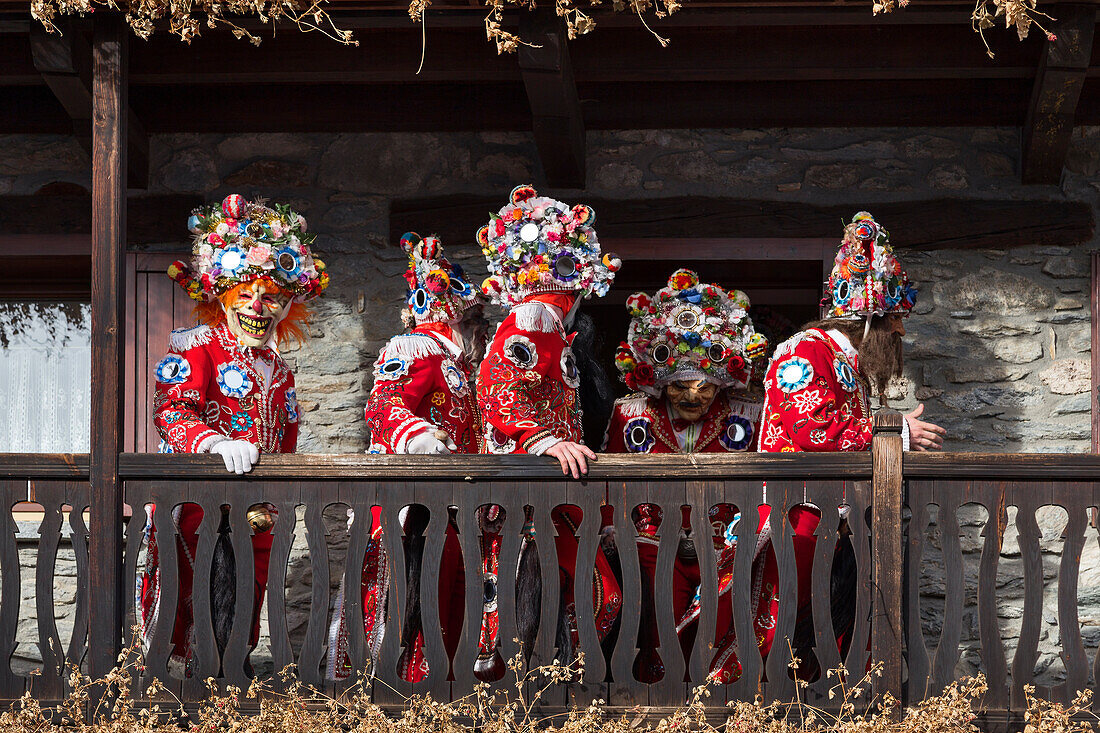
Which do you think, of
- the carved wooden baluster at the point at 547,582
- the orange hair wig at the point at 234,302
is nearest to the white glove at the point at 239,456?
the orange hair wig at the point at 234,302

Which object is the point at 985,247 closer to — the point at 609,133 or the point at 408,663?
the point at 609,133

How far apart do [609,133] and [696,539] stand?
238 cm

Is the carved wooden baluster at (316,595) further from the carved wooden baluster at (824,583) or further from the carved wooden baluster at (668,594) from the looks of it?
the carved wooden baluster at (824,583)

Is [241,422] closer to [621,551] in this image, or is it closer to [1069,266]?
[621,551]

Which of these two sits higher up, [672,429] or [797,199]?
[797,199]

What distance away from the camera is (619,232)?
5609 mm

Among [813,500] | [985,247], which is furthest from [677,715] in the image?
[985,247]

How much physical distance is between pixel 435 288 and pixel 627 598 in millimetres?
1568

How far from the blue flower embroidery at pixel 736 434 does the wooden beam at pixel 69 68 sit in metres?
2.74

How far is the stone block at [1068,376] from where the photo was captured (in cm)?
544

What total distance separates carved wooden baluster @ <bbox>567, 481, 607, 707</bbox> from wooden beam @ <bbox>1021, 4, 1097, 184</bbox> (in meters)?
2.49

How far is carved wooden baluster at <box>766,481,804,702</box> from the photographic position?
3975 mm

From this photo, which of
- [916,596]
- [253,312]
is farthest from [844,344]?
[253,312]

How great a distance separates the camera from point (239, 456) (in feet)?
13.5
